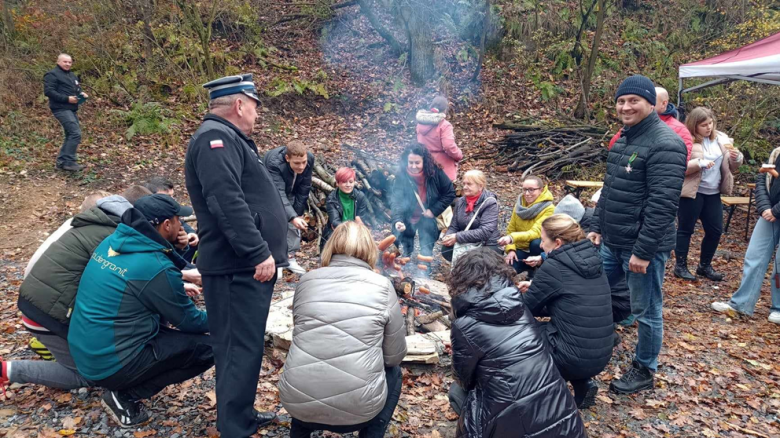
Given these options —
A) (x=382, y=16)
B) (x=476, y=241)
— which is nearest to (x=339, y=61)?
(x=382, y=16)

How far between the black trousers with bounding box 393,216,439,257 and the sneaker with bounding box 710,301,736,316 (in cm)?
335

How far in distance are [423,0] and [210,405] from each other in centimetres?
1313

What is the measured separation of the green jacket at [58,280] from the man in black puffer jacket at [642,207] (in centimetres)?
387

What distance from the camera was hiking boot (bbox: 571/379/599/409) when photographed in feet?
11.1

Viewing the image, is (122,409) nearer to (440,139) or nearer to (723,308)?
(440,139)

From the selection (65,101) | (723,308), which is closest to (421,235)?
(723,308)

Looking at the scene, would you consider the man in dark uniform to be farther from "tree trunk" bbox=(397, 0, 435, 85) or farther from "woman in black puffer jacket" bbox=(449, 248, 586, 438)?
"tree trunk" bbox=(397, 0, 435, 85)

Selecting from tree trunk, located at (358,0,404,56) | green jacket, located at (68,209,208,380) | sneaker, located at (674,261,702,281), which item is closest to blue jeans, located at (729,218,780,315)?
sneaker, located at (674,261,702,281)

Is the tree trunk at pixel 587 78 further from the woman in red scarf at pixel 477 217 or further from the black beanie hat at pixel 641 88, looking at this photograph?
the black beanie hat at pixel 641 88

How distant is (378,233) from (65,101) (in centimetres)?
678

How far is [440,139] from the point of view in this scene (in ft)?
21.7

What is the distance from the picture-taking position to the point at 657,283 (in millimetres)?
3545

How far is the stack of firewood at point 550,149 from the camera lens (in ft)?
32.9

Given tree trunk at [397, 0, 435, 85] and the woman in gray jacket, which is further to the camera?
tree trunk at [397, 0, 435, 85]
